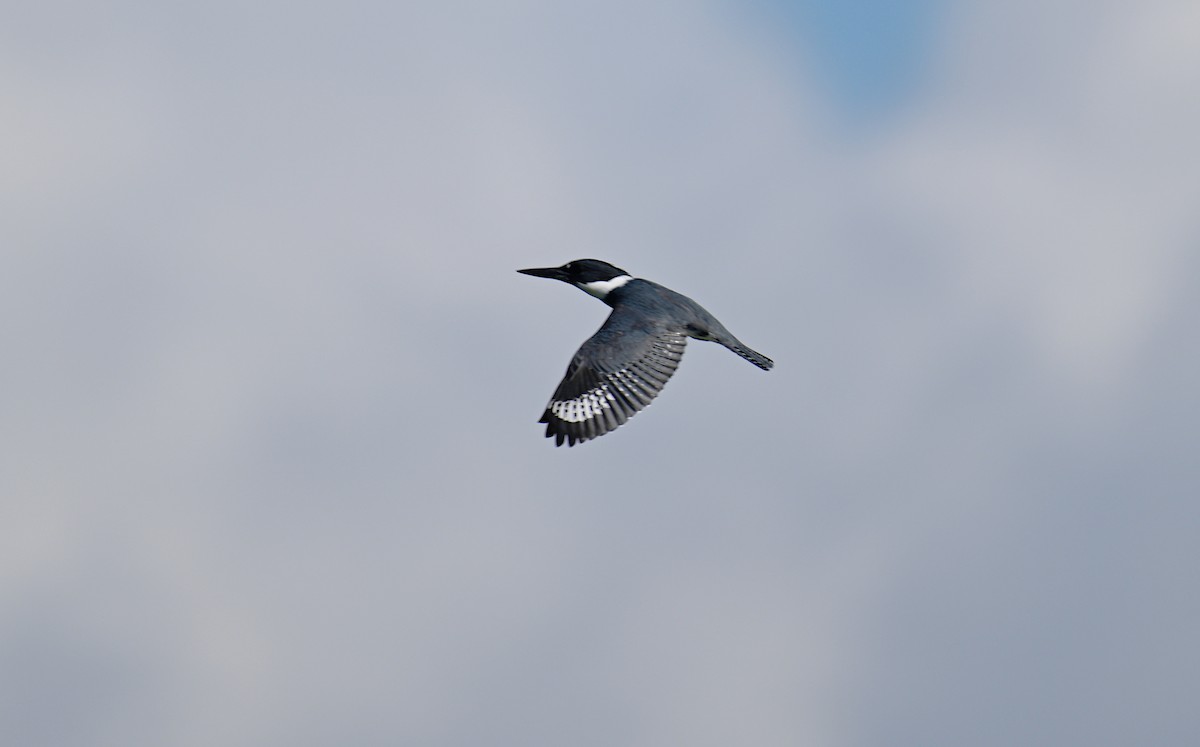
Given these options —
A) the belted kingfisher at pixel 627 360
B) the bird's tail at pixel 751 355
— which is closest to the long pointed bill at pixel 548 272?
the belted kingfisher at pixel 627 360

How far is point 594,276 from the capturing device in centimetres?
1647

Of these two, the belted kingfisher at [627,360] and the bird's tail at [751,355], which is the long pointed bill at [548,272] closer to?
the belted kingfisher at [627,360]

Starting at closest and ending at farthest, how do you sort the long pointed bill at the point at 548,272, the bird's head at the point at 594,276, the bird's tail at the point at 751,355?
1. the bird's tail at the point at 751,355
2. the bird's head at the point at 594,276
3. the long pointed bill at the point at 548,272

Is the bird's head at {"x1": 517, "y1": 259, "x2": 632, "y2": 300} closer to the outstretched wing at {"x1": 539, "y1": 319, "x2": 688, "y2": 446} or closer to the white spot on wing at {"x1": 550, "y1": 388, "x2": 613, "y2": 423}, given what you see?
the outstretched wing at {"x1": 539, "y1": 319, "x2": 688, "y2": 446}

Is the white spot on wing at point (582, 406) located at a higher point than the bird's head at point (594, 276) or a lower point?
lower

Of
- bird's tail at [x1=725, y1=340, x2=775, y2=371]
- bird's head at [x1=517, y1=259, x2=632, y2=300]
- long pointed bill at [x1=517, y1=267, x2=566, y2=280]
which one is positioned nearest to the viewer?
bird's tail at [x1=725, y1=340, x2=775, y2=371]

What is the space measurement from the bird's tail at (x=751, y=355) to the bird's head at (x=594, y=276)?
1.34 meters

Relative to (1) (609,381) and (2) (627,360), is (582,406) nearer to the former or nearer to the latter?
(1) (609,381)

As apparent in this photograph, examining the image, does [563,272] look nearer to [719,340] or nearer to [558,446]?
[719,340]

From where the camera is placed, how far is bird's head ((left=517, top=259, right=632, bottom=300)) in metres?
16.2

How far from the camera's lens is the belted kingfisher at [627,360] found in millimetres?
13555

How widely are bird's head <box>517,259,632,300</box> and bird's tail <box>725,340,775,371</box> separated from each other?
52.7 inches

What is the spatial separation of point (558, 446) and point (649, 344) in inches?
54.7

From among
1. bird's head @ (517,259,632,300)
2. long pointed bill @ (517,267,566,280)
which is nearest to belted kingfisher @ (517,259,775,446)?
bird's head @ (517,259,632,300)
